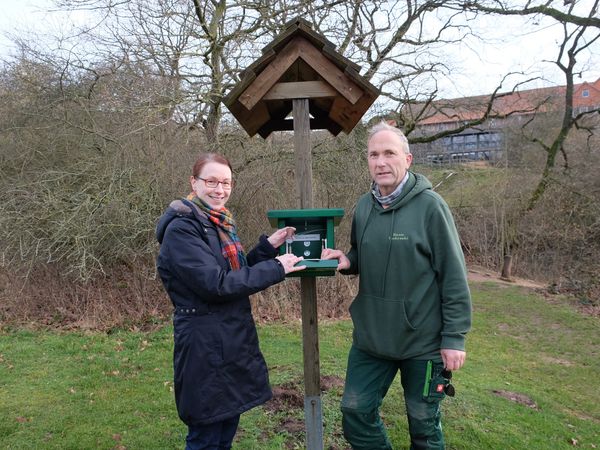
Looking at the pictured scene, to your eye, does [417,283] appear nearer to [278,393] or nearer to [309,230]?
Answer: [309,230]

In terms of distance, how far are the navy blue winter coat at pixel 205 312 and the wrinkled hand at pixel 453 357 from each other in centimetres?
91

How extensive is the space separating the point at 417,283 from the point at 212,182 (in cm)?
118

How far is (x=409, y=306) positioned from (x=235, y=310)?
89 centimetres

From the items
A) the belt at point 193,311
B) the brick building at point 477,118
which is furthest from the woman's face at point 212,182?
the brick building at point 477,118

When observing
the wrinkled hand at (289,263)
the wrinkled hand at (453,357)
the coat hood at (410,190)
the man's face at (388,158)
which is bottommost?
the wrinkled hand at (453,357)

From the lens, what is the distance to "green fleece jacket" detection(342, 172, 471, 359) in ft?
7.50

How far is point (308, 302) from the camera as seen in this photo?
2.89 metres

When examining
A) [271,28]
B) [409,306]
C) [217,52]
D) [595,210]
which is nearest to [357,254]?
[409,306]

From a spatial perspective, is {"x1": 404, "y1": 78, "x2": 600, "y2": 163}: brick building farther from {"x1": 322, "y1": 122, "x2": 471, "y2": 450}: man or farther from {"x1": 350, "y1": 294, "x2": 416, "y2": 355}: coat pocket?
{"x1": 350, "y1": 294, "x2": 416, "y2": 355}: coat pocket

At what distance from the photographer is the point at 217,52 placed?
868 cm

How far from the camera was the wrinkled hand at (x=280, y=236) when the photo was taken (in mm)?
2613

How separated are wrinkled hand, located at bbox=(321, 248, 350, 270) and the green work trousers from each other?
48cm

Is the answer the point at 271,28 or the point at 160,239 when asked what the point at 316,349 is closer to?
the point at 160,239

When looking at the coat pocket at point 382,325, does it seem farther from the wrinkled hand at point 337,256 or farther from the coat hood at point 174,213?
the coat hood at point 174,213
